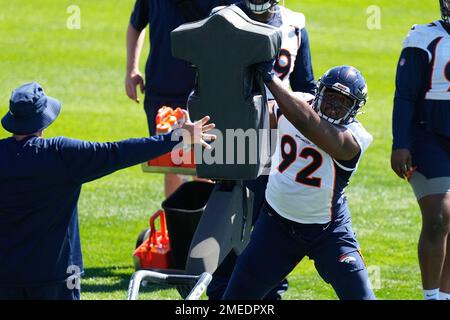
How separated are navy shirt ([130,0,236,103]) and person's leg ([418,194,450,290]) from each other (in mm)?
2091

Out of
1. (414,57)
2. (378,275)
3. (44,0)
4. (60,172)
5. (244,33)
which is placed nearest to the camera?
(244,33)

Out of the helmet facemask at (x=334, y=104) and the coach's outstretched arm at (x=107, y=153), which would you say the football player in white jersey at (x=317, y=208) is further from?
Result: the coach's outstretched arm at (x=107, y=153)

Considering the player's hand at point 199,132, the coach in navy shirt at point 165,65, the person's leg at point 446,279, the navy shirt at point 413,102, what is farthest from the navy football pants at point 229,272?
the player's hand at point 199,132

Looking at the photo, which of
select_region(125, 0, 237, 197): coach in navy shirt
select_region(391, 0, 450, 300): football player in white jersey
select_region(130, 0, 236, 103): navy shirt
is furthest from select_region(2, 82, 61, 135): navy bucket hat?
select_region(391, 0, 450, 300): football player in white jersey

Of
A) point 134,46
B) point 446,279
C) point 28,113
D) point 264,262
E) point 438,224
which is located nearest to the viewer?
point 28,113

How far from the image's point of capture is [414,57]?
281 inches

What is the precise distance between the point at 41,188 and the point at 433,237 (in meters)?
2.70

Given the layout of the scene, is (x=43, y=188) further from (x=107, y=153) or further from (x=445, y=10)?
(x=445, y=10)

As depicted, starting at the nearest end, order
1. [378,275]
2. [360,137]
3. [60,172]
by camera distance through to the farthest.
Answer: [60,172] < [360,137] < [378,275]

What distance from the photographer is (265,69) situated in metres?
5.34

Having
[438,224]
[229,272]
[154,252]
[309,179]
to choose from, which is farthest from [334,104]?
[154,252]

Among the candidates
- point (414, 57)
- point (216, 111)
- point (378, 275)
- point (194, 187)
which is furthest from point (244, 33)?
point (378, 275)
